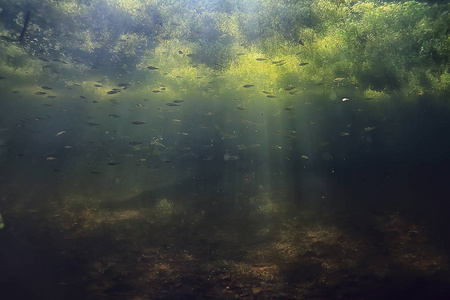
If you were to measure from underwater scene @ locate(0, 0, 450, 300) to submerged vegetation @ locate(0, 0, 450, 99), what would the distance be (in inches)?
2.0

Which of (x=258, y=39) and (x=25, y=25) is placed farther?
(x=25, y=25)

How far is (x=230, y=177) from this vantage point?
509 inches

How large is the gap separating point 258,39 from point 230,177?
6664mm

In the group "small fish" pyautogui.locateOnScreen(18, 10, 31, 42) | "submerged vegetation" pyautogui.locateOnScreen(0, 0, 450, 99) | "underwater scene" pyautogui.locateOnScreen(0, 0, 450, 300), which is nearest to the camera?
"underwater scene" pyautogui.locateOnScreen(0, 0, 450, 300)

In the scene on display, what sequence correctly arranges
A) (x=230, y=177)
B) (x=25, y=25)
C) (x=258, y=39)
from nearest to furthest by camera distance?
1. (x=258, y=39)
2. (x=25, y=25)
3. (x=230, y=177)

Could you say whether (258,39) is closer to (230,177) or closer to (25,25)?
(230,177)

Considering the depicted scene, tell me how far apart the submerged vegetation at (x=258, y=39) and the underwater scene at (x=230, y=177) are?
0.05 m

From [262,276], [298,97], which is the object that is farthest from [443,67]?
[262,276]

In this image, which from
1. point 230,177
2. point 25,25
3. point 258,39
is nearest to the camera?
point 258,39

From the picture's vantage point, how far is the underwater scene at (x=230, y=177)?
7984 millimetres

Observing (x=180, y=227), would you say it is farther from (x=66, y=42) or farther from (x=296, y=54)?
(x=66, y=42)

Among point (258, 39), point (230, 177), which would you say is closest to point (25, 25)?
point (258, 39)

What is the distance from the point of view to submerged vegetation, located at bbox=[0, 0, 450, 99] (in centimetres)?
848

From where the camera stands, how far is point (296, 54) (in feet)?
30.5
